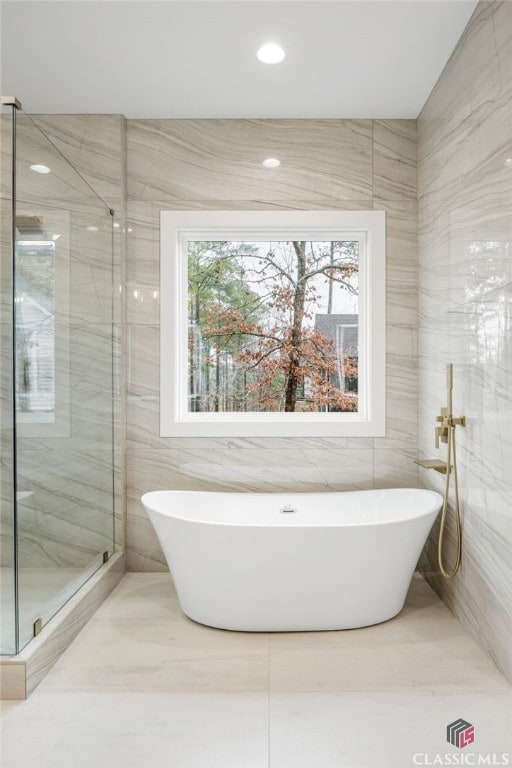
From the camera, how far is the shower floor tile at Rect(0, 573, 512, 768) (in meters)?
1.63

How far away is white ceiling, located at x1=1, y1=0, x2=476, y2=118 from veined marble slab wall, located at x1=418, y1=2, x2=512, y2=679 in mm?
216

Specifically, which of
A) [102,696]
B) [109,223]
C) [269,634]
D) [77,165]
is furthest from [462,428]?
[77,165]

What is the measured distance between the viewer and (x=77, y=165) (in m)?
3.08

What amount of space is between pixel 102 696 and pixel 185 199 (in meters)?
2.56

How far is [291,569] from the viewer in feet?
7.57

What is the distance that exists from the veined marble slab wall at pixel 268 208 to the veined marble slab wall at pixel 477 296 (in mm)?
252

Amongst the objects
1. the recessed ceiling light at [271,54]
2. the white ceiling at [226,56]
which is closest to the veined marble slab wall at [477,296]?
the white ceiling at [226,56]

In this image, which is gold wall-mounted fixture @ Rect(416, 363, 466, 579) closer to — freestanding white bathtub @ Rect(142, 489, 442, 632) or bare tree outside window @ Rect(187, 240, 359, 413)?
freestanding white bathtub @ Rect(142, 489, 442, 632)

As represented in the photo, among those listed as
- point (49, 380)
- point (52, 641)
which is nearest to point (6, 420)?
point (49, 380)

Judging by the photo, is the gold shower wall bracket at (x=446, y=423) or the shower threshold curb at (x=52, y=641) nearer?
the shower threshold curb at (x=52, y=641)

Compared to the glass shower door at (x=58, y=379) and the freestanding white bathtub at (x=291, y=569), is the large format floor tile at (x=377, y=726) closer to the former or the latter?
the freestanding white bathtub at (x=291, y=569)

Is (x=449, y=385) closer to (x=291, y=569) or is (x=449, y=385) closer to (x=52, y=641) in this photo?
(x=291, y=569)

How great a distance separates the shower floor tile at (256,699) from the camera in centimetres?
163

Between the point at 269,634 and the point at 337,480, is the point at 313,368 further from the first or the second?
the point at 269,634
